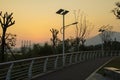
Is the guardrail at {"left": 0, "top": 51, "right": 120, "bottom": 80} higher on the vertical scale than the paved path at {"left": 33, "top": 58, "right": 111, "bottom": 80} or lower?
higher

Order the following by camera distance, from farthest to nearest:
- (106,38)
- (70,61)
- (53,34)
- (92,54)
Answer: (106,38)
(53,34)
(92,54)
(70,61)

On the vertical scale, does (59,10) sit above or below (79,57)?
above

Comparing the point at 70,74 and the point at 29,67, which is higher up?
the point at 29,67

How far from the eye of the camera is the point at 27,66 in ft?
65.2

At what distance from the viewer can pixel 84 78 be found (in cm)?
1952

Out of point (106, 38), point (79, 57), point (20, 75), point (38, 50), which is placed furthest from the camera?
point (106, 38)

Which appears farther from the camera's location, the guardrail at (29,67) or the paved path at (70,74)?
the paved path at (70,74)

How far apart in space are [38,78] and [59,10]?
1339 centimetres

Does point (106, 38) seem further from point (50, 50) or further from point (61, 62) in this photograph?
point (61, 62)

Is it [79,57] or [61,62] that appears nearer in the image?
[61,62]

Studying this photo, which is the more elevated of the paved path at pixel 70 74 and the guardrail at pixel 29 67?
the guardrail at pixel 29 67

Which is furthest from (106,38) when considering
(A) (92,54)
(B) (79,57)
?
(B) (79,57)

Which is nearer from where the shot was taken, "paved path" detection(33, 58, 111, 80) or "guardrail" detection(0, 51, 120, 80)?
"guardrail" detection(0, 51, 120, 80)

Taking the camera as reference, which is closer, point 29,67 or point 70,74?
point 29,67
